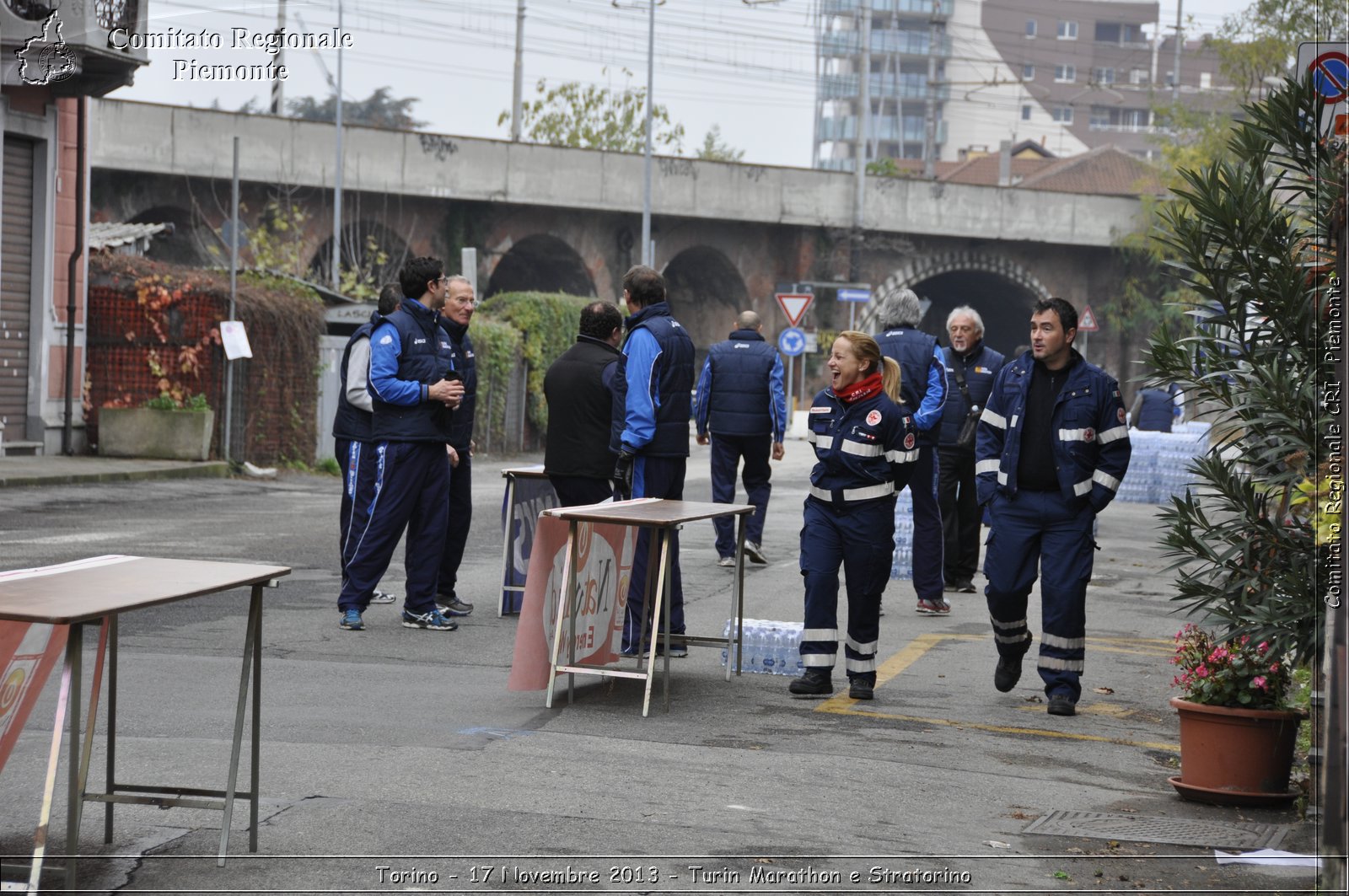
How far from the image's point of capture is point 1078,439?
26.2 feet

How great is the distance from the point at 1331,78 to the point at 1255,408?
1212 mm

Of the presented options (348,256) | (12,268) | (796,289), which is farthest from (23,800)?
(796,289)

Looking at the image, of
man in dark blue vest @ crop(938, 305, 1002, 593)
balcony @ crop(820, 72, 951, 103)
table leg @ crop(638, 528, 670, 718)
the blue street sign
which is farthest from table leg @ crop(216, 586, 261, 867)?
balcony @ crop(820, 72, 951, 103)

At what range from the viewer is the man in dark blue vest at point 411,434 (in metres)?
9.75

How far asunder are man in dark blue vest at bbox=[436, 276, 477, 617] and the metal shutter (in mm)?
12400

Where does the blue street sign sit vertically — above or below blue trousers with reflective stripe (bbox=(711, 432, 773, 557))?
above

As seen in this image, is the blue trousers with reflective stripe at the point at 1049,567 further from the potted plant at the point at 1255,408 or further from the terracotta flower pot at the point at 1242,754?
the terracotta flower pot at the point at 1242,754

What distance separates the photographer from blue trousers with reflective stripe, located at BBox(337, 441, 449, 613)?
9805mm

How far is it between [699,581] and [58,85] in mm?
13181

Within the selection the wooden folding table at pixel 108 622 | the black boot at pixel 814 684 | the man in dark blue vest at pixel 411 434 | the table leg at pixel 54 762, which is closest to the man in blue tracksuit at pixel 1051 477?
the black boot at pixel 814 684

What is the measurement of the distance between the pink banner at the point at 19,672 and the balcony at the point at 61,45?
17.1 meters

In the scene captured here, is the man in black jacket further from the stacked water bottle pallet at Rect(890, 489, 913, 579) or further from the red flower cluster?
the stacked water bottle pallet at Rect(890, 489, 913, 579)

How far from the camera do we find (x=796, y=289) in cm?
4744

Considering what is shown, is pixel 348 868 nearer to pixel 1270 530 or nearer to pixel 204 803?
pixel 204 803
